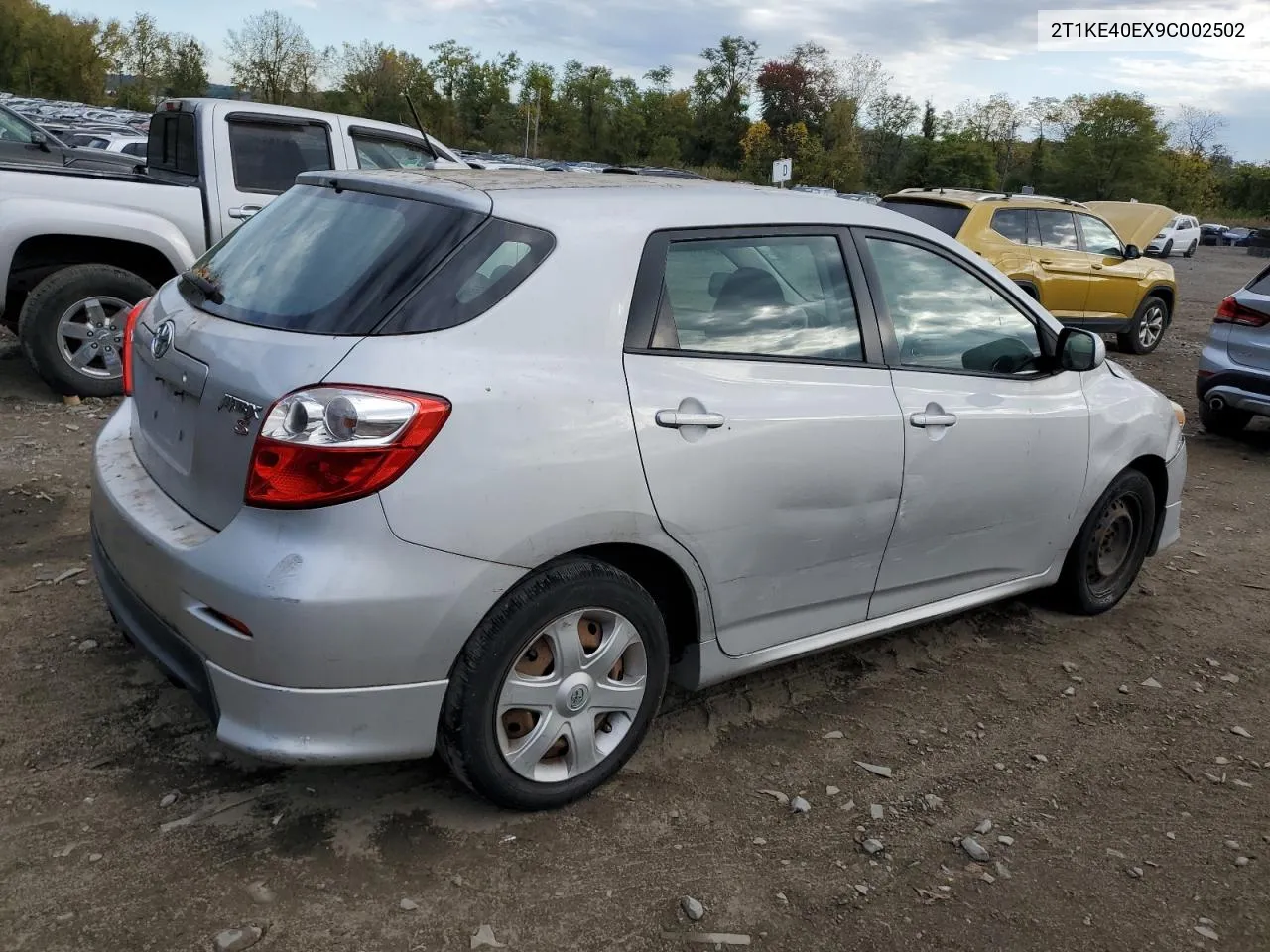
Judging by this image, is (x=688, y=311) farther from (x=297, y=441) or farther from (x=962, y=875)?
(x=962, y=875)

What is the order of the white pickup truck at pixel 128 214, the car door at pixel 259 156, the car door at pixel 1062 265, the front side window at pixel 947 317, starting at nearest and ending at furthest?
the front side window at pixel 947 317 < the white pickup truck at pixel 128 214 < the car door at pixel 259 156 < the car door at pixel 1062 265

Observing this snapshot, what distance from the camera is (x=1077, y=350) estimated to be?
4.12m

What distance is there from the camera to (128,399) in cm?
343

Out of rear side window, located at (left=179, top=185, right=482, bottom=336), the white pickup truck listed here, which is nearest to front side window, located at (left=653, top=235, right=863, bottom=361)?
rear side window, located at (left=179, top=185, right=482, bottom=336)

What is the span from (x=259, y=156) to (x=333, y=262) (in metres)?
4.98

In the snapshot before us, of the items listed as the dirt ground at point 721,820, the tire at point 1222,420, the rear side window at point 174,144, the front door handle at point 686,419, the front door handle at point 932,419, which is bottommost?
the dirt ground at point 721,820

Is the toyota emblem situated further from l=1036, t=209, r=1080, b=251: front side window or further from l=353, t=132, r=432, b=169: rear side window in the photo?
l=1036, t=209, r=1080, b=251: front side window

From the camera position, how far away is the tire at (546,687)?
2697mm

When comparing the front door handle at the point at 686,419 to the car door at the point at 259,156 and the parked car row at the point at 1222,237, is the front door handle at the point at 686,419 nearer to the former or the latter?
the car door at the point at 259,156

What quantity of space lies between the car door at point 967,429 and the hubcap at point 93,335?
524 centimetres

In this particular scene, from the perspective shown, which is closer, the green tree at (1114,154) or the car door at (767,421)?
the car door at (767,421)

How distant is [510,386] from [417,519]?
401mm

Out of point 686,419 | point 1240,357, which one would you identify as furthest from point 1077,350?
point 1240,357

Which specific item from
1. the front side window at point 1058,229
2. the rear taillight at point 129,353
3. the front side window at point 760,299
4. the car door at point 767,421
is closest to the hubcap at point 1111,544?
the car door at point 767,421
